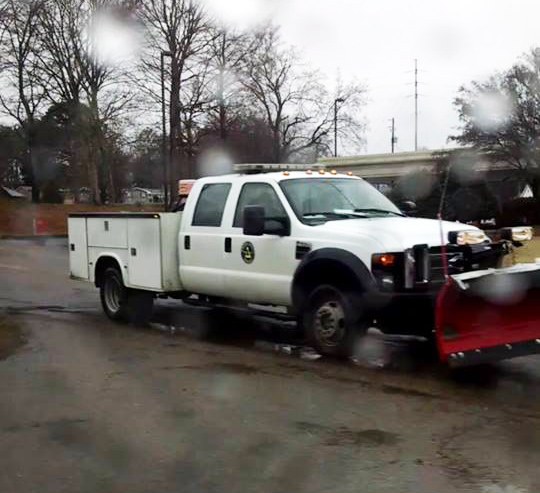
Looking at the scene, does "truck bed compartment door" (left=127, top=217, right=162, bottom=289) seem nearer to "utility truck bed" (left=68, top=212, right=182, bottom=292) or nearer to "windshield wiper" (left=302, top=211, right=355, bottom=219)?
"utility truck bed" (left=68, top=212, right=182, bottom=292)

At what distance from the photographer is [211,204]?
9.60m

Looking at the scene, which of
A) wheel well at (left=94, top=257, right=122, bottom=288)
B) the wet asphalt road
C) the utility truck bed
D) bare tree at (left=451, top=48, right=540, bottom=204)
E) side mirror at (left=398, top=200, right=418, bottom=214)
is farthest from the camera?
bare tree at (left=451, top=48, right=540, bottom=204)

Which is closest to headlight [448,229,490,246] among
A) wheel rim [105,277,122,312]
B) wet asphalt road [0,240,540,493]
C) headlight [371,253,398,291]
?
headlight [371,253,398,291]

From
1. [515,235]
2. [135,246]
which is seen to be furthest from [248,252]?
[515,235]

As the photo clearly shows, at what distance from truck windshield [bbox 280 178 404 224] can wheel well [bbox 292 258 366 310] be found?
2.01 feet

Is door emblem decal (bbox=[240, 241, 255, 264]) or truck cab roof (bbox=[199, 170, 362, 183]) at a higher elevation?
truck cab roof (bbox=[199, 170, 362, 183])

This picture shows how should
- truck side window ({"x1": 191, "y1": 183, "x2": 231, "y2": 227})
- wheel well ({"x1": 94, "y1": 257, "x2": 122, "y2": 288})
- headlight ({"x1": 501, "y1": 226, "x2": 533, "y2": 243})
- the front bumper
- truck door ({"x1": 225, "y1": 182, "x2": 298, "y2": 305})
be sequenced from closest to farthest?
1. the front bumper
2. headlight ({"x1": 501, "y1": 226, "x2": 533, "y2": 243})
3. truck door ({"x1": 225, "y1": 182, "x2": 298, "y2": 305})
4. truck side window ({"x1": 191, "y1": 183, "x2": 231, "y2": 227})
5. wheel well ({"x1": 94, "y1": 257, "x2": 122, "y2": 288})

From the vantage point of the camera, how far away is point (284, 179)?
29.0 ft

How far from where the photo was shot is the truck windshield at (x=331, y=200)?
8477 millimetres

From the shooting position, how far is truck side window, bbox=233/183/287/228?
8672 millimetres

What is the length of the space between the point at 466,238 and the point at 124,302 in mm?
5083

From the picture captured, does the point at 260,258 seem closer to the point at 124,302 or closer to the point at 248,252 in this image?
the point at 248,252

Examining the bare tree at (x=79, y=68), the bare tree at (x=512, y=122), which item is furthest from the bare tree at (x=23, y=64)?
the bare tree at (x=512, y=122)

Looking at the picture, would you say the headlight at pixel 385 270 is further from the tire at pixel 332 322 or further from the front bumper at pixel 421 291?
the tire at pixel 332 322
